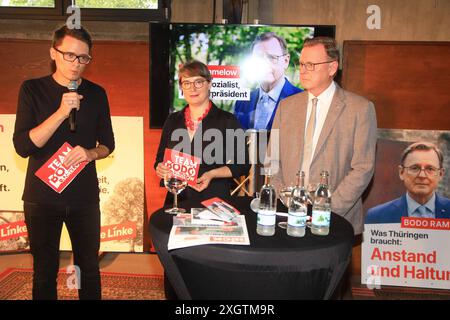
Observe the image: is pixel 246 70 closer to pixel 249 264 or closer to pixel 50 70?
pixel 50 70

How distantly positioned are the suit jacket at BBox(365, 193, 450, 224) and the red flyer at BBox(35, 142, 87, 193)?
2.23 meters

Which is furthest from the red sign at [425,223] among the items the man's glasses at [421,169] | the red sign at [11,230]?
the red sign at [11,230]

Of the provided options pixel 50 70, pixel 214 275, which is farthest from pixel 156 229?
pixel 50 70

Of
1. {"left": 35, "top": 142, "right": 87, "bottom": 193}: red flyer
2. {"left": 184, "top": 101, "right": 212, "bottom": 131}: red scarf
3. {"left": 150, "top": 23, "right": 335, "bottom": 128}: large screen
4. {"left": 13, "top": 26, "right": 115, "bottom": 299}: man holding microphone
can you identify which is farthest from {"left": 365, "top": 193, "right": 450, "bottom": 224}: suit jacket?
{"left": 35, "top": 142, "right": 87, "bottom": 193}: red flyer

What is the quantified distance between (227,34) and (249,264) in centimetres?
214

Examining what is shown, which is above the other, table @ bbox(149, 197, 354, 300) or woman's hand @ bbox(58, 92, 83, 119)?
woman's hand @ bbox(58, 92, 83, 119)

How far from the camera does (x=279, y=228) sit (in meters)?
1.55

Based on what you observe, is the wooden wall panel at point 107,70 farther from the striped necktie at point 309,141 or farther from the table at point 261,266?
the table at point 261,266

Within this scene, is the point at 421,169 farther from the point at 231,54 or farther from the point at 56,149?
the point at 56,149

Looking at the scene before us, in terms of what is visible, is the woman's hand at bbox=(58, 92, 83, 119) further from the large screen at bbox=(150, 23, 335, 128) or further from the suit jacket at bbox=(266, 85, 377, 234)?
the large screen at bbox=(150, 23, 335, 128)

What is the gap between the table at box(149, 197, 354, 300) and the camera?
135 cm

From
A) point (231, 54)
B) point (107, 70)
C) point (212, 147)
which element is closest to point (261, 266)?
point (212, 147)

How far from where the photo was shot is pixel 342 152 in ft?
7.09

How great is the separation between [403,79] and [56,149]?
2512 millimetres
